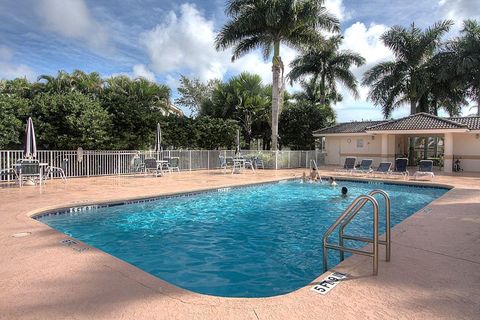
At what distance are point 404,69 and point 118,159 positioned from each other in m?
24.6

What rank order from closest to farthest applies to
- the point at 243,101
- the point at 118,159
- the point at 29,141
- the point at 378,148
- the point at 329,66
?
the point at 29,141 → the point at 118,159 → the point at 378,148 → the point at 243,101 → the point at 329,66

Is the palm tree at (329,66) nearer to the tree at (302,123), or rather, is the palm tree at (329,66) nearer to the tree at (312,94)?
the tree at (312,94)

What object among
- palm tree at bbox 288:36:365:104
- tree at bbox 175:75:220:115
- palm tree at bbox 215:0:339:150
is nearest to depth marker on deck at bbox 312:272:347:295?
palm tree at bbox 215:0:339:150

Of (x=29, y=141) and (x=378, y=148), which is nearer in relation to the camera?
(x=29, y=141)

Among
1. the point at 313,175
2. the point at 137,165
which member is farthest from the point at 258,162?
the point at 137,165

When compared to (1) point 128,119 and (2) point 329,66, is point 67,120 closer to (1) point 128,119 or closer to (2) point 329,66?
(1) point 128,119

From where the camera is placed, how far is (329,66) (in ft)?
104

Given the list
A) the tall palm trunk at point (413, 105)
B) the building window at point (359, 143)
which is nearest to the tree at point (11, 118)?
the building window at point (359, 143)

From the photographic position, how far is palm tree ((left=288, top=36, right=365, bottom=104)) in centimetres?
3073

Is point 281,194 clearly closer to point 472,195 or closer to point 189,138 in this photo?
point 472,195

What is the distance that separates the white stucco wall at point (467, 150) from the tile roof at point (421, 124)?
145 cm

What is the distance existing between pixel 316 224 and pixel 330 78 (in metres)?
26.5

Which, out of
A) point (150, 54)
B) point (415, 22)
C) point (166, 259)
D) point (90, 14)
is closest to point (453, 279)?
point (166, 259)

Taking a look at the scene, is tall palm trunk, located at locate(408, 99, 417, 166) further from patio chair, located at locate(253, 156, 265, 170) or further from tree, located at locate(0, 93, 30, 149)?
tree, located at locate(0, 93, 30, 149)
